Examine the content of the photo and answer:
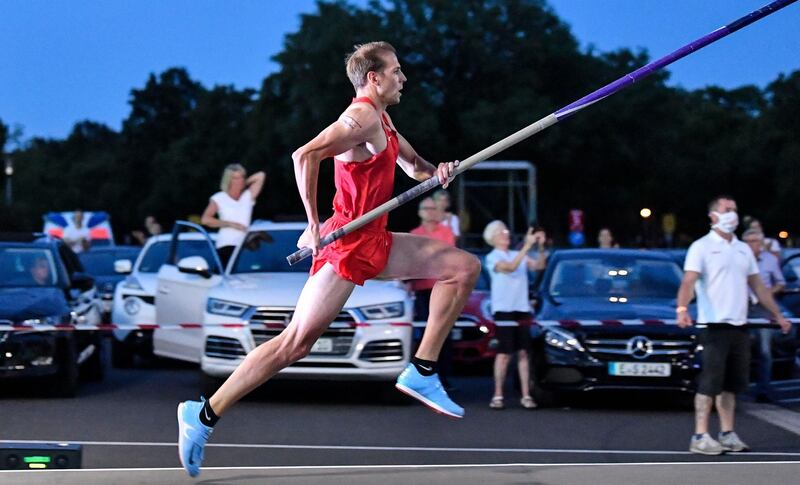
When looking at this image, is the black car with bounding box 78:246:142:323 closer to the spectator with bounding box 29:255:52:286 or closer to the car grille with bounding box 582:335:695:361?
the spectator with bounding box 29:255:52:286

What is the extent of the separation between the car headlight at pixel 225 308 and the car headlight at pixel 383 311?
107cm

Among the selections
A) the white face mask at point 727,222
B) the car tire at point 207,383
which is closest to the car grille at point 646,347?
the white face mask at point 727,222

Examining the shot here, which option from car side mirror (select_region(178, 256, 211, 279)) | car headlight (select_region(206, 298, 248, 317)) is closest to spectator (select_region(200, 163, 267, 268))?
car side mirror (select_region(178, 256, 211, 279))

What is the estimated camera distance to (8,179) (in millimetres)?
92562

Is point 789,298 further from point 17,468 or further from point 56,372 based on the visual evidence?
point 17,468

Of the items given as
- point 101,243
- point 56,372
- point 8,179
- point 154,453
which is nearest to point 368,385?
point 56,372

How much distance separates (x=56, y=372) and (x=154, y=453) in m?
3.78

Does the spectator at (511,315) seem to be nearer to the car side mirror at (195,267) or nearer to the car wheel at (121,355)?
the car side mirror at (195,267)

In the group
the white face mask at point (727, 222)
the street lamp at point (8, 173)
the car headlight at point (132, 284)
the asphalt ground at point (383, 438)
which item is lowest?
the asphalt ground at point (383, 438)

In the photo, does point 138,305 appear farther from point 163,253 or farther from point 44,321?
Answer: point 44,321

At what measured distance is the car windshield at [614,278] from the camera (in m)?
14.5

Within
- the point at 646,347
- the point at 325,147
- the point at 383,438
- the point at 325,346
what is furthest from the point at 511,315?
the point at 325,147

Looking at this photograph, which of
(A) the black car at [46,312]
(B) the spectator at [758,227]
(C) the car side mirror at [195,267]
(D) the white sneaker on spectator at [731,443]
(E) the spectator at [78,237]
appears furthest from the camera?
(E) the spectator at [78,237]

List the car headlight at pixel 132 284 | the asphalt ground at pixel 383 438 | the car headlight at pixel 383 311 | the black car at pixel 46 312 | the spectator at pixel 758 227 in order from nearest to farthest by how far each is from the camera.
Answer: the asphalt ground at pixel 383 438 < the black car at pixel 46 312 < the car headlight at pixel 383 311 < the spectator at pixel 758 227 < the car headlight at pixel 132 284
